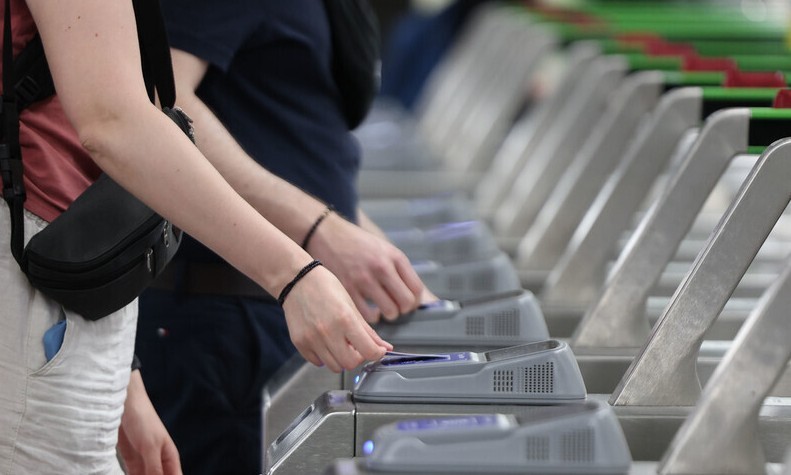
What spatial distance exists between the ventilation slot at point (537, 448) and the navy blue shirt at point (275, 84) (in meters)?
0.92

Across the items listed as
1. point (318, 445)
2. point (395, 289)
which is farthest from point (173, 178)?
point (395, 289)

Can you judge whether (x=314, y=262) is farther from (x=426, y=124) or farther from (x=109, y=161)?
(x=426, y=124)

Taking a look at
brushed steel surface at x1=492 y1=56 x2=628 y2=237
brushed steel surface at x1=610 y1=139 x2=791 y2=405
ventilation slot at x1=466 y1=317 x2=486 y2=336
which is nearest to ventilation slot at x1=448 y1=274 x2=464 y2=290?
ventilation slot at x1=466 y1=317 x2=486 y2=336

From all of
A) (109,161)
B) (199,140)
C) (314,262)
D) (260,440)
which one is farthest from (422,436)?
(260,440)

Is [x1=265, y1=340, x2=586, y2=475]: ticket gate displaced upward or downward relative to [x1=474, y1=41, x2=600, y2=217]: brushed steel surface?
upward

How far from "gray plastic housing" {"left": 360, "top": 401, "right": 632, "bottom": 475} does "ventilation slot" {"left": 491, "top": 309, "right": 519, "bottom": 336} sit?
69 centimetres

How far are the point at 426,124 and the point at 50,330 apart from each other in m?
5.61

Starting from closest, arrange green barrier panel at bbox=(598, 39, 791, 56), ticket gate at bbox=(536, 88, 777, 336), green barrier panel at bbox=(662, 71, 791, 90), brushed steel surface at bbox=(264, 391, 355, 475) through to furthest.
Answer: brushed steel surface at bbox=(264, 391, 355, 475) < ticket gate at bbox=(536, 88, 777, 336) < green barrier panel at bbox=(662, 71, 791, 90) < green barrier panel at bbox=(598, 39, 791, 56)

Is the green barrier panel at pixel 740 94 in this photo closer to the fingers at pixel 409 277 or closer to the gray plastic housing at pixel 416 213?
the fingers at pixel 409 277

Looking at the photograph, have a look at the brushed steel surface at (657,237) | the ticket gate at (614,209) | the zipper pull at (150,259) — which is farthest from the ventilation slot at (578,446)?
the ticket gate at (614,209)

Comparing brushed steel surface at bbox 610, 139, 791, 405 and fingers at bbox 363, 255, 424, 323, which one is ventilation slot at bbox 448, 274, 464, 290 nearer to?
fingers at bbox 363, 255, 424, 323

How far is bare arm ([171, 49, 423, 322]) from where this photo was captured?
6.74 ft

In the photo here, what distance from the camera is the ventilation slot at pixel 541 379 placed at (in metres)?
1.78

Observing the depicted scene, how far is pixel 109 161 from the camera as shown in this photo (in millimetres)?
1556
